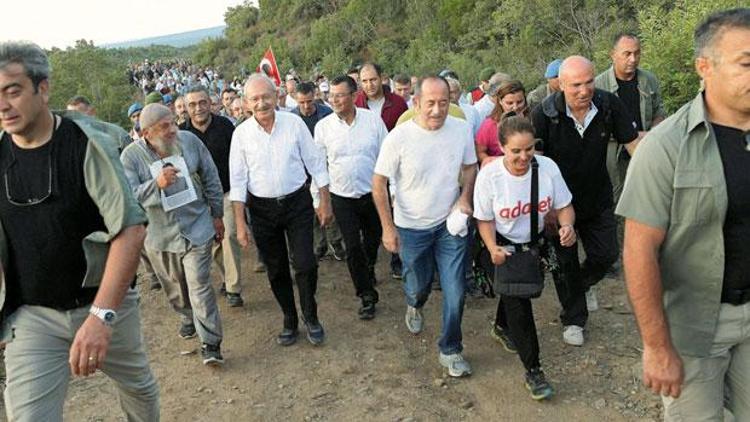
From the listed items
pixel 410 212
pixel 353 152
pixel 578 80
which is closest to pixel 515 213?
pixel 410 212

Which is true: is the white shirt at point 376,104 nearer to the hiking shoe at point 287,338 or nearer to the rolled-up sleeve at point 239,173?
the rolled-up sleeve at point 239,173

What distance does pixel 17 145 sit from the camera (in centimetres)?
281

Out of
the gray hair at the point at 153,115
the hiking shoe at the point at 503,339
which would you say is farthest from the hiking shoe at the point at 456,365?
the gray hair at the point at 153,115

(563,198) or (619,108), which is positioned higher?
(619,108)

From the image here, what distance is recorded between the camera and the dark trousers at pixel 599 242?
15.5 feet

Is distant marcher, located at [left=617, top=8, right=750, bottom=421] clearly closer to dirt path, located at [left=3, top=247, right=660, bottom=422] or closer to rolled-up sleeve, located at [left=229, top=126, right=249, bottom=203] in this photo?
dirt path, located at [left=3, top=247, right=660, bottom=422]

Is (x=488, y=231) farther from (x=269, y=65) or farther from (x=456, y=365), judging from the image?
(x=269, y=65)

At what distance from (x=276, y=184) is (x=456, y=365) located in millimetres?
1956

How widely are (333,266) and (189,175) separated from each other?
262 cm

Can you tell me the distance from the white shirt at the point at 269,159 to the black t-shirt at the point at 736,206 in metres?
3.26

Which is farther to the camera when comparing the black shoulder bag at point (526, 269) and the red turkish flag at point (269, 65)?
the red turkish flag at point (269, 65)

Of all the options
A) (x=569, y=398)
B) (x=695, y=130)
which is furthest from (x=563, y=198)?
(x=695, y=130)

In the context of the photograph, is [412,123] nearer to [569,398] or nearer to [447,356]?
[447,356]

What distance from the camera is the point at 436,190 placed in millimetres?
4480
